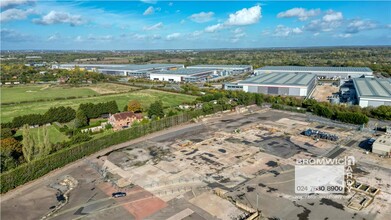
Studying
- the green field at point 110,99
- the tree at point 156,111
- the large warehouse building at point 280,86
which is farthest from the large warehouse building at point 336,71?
the tree at point 156,111

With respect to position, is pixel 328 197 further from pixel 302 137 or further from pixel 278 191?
pixel 302 137

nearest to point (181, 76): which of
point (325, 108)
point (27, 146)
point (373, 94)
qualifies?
point (325, 108)

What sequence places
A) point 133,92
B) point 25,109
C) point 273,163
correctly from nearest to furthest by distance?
point 273,163 < point 25,109 < point 133,92

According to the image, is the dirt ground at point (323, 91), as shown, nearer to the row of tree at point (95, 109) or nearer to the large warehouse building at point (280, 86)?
the large warehouse building at point (280, 86)

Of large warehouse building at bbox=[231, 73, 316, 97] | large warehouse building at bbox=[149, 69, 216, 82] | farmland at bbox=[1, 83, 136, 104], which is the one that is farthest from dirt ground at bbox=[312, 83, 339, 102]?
farmland at bbox=[1, 83, 136, 104]

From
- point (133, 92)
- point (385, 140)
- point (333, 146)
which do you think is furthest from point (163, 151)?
point (133, 92)

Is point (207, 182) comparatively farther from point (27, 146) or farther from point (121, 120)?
point (121, 120)

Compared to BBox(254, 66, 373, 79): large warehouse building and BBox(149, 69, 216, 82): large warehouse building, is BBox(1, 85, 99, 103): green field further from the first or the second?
BBox(254, 66, 373, 79): large warehouse building

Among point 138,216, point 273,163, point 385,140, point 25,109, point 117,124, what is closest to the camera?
point 138,216
